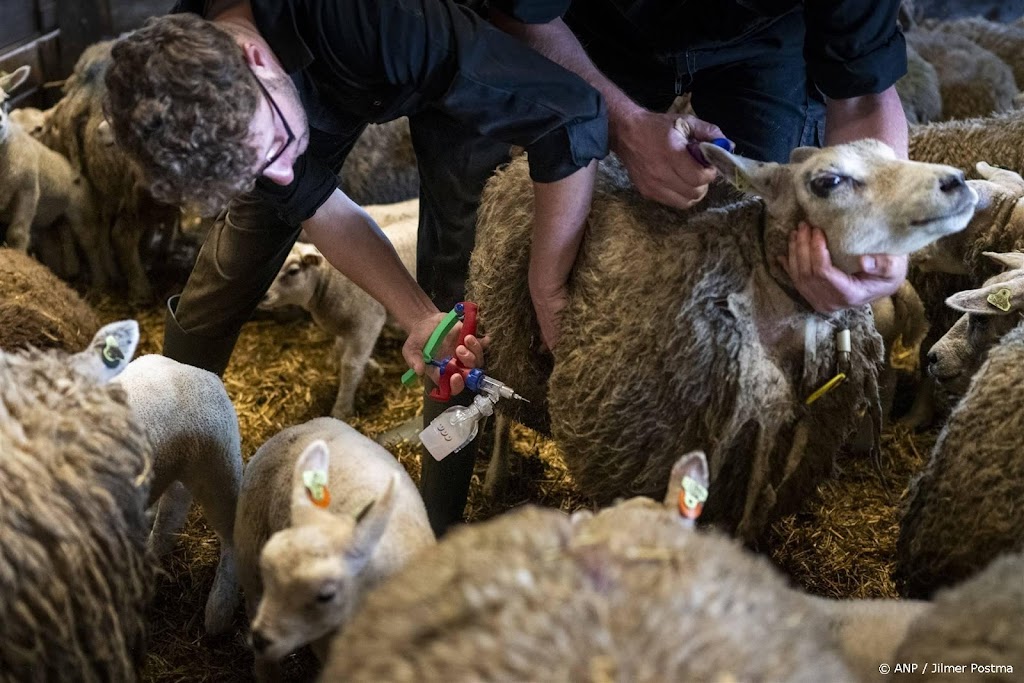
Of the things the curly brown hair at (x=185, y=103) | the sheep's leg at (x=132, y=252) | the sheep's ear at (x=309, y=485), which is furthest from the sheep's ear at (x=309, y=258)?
the sheep's ear at (x=309, y=485)

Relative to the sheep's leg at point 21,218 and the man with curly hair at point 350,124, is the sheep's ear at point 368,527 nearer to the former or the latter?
the man with curly hair at point 350,124

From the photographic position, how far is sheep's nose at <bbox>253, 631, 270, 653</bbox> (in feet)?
5.08

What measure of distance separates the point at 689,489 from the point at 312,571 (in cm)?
64

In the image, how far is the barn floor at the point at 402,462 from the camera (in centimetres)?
249

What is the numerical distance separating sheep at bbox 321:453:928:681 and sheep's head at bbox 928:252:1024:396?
1491 millimetres

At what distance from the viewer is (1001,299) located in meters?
2.46

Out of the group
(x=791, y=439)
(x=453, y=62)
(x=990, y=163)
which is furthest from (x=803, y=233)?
(x=990, y=163)

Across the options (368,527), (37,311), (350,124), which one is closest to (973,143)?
(350,124)

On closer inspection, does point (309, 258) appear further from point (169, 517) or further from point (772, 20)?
point (772, 20)

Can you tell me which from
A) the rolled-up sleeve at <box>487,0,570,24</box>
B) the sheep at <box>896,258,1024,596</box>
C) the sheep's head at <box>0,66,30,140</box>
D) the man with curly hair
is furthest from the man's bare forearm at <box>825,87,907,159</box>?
the sheep's head at <box>0,66,30,140</box>

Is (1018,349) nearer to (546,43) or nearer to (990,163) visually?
(546,43)

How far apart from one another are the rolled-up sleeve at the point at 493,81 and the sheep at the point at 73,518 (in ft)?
2.73

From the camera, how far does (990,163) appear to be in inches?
140

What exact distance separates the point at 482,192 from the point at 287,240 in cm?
65
